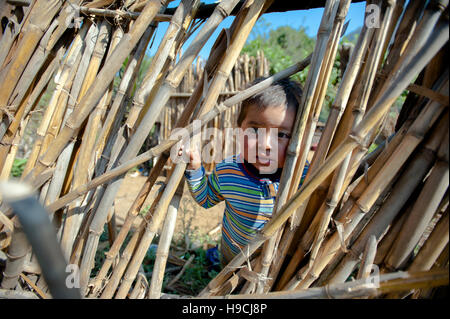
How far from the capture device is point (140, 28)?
935mm

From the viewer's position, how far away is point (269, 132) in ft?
4.10

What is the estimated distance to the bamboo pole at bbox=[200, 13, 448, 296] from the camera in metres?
0.57

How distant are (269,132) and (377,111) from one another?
65cm

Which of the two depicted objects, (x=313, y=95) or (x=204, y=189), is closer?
(x=313, y=95)

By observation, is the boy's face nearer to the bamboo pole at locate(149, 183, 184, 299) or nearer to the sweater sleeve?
the sweater sleeve

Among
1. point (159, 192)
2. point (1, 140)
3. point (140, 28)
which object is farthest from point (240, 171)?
point (1, 140)

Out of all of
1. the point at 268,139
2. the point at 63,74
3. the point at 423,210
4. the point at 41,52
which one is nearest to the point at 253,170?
the point at 268,139

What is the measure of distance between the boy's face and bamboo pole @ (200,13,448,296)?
1.72 feet

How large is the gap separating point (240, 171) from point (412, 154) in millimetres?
883

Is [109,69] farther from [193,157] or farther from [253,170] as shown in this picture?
[253,170]

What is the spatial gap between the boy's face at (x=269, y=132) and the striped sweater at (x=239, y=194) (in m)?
0.15

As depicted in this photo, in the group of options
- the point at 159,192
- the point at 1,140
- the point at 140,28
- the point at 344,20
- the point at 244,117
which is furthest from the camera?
the point at 244,117

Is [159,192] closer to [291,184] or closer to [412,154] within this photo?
[291,184]
